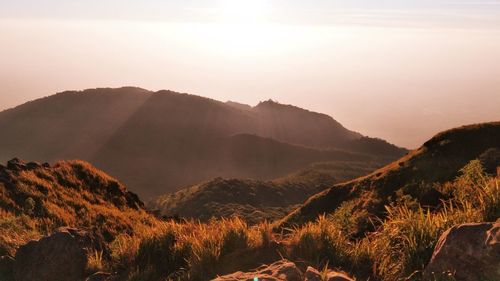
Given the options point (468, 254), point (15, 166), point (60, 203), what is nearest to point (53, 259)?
point (468, 254)

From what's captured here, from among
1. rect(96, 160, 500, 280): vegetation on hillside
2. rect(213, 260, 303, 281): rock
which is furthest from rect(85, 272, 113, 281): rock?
rect(213, 260, 303, 281): rock

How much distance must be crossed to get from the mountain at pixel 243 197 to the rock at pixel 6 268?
6270 cm

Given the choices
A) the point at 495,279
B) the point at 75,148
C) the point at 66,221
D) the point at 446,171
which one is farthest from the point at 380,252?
the point at 75,148

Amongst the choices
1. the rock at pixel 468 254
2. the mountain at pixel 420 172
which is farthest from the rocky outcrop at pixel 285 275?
the mountain at pixel 420 172

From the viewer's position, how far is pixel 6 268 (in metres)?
11.7

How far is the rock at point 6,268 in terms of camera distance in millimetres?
11398

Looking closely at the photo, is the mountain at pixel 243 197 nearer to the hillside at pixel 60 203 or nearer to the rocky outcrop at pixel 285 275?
the hillside at pixel 60 203

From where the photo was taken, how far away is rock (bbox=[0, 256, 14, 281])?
11.4 metres

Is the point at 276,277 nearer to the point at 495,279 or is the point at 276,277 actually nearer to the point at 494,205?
the point at 495,279

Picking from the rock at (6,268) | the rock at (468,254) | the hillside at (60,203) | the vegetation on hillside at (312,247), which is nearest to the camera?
the rock at (468,254)

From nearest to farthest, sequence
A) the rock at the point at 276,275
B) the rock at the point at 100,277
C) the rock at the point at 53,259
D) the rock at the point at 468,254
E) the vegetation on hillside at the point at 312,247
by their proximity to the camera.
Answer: the rock at the point at 468,254 < the rock at the point at 276,275 < the vegetation on hillside at the point at 312,247 < the rock at the point at 100,277 < the rock at the point at 53,259

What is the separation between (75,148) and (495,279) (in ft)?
620

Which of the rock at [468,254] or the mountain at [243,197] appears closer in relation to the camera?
the rock at [468,254]

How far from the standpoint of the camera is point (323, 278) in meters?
8.05
